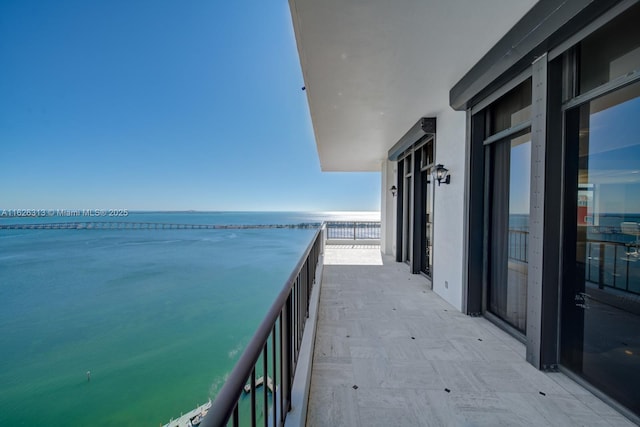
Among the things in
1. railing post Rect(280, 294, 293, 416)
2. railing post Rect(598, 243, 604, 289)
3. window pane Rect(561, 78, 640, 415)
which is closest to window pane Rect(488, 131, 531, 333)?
window pane Rect(561, 78, 640, 415)

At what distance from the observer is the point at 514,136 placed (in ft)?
8.43

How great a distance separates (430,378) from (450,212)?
2295mm

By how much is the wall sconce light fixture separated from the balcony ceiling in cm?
90

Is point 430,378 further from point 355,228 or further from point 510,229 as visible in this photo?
point 355,228

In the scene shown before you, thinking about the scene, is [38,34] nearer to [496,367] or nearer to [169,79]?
[169,79]

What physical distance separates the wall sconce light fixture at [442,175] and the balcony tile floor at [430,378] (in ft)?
5.94

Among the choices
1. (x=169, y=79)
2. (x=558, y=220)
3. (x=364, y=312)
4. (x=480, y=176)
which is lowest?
(x=364, y=312)

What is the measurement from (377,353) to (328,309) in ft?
3.74

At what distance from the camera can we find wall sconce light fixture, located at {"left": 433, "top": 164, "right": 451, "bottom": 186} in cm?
361

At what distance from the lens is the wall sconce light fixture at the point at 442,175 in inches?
142

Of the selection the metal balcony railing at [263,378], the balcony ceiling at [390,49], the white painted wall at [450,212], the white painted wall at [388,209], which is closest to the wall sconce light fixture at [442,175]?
the white painted wall at [450,212]

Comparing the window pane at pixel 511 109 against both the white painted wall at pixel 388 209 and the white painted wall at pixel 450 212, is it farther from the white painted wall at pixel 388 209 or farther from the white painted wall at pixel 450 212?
the white painted wall at pixel 388 209

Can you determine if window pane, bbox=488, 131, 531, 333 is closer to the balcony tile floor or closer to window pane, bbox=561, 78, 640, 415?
the balcony tile floor

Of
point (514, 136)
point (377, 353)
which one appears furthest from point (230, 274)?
point (514, 136)
